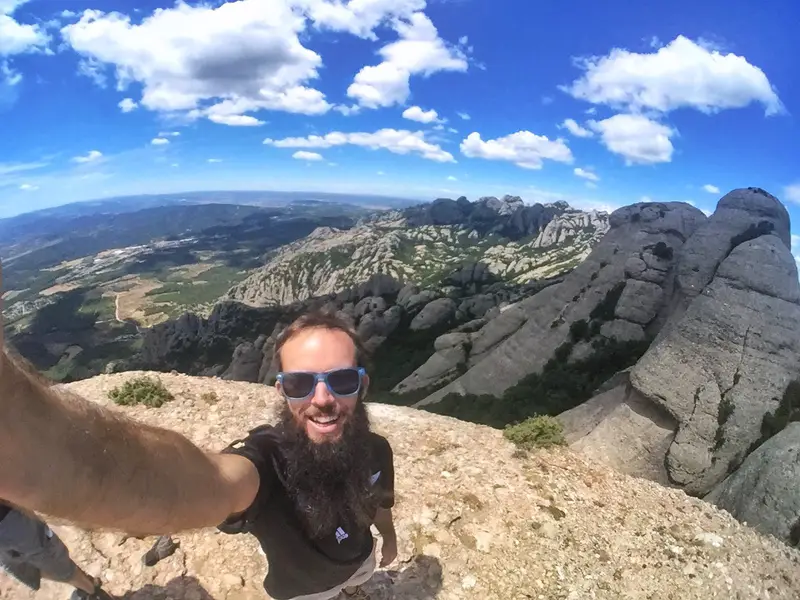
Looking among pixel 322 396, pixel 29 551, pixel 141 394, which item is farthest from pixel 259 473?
pixel 141 394

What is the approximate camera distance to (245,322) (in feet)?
432

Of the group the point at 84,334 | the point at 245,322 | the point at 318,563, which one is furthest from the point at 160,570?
the point at 84,334

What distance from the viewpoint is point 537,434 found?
1326 centimetres

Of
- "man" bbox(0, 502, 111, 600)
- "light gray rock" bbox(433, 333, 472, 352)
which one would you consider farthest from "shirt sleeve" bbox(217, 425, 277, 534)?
"light gray rock" bbox(433, 333, 472, 352)

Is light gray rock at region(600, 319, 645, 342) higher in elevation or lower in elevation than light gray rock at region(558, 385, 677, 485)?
higher

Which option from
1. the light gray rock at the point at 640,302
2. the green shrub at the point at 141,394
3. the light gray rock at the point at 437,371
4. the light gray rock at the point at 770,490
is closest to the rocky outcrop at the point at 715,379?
the light gray rock at the point at 770,490

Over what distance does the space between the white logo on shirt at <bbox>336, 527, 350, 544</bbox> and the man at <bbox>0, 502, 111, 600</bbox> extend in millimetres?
3108

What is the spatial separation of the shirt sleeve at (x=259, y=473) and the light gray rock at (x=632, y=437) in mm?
26633

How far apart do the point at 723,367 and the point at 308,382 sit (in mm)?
33864

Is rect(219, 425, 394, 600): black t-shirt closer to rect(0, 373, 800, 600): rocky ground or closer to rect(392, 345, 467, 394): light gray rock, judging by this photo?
Result: rect(0, 373, 800, 600): rocky ground

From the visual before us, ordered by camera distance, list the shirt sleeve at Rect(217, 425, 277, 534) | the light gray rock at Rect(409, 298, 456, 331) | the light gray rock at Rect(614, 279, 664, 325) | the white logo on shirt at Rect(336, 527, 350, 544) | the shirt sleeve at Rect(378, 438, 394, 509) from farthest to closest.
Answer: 1. the light gray rock at Rect(409, 298, 456, 331)
2. the light gray rock at Rect(614, 279, 664, 325)
3. the shirt sleeve at Rect(378, 438, 394, 509)
4. the white logo on shirt at Rect(336, 527, 350, 544)
5. the shirt sleeve at Rect(217, 425, 277, 534)

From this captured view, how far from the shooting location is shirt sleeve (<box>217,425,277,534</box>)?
355 centimetres

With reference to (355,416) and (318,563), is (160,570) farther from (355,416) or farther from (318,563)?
(355,416)

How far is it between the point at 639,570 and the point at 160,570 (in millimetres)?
8825
